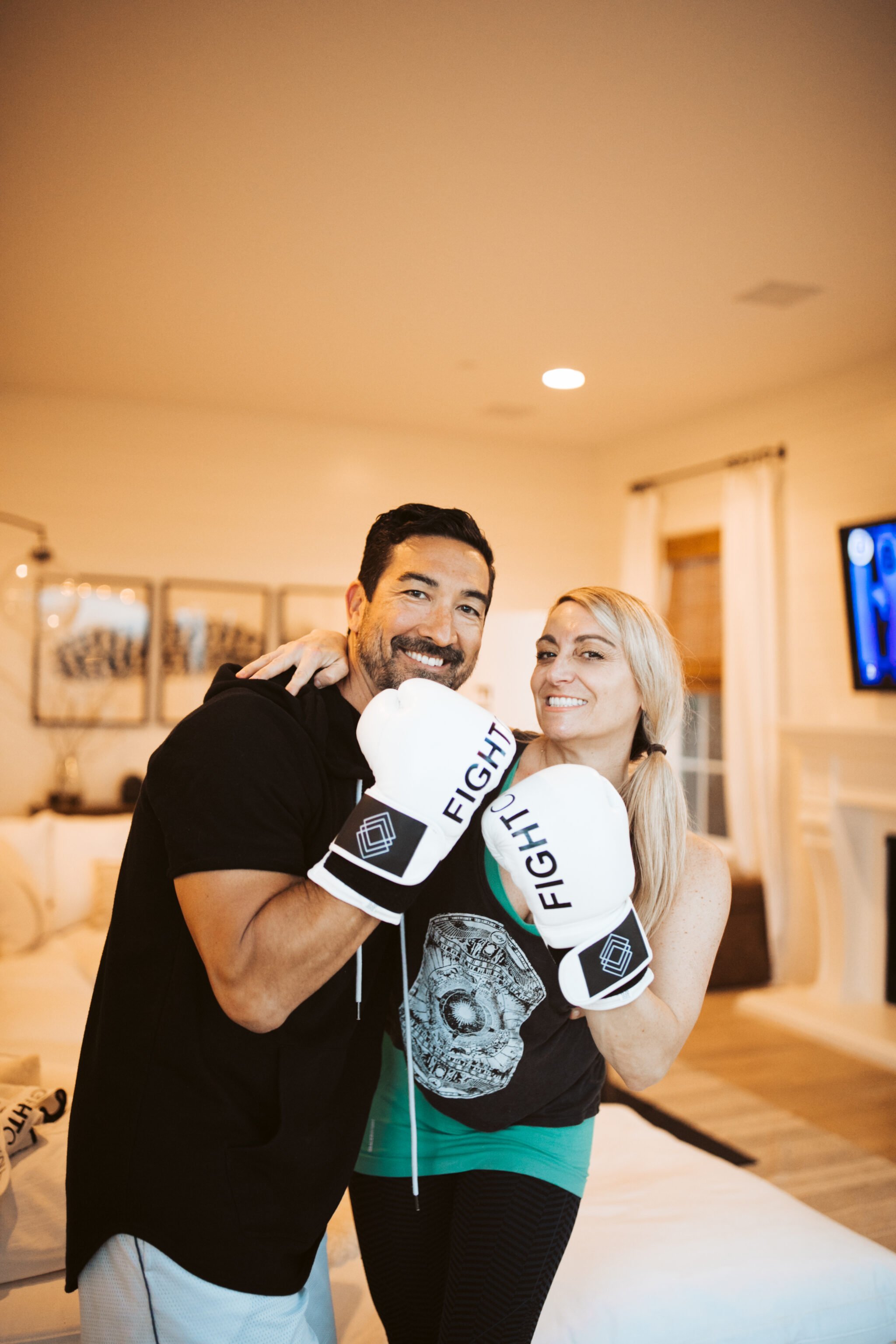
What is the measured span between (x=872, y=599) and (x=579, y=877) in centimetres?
365

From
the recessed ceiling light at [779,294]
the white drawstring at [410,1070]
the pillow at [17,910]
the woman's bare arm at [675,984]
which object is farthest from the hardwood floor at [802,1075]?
the recessed ceiling light at [779,294]

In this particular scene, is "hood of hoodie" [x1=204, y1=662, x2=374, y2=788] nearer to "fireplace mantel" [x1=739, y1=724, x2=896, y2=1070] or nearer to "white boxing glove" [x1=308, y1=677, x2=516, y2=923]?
"white boxing glove" [x1=308, y1=677, x2=516, y2=923]

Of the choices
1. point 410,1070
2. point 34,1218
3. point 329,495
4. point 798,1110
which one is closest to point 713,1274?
point 410,1070

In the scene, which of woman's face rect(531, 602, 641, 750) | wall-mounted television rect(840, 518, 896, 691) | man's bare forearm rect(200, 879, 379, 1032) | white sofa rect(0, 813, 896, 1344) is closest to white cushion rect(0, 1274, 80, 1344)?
white sofa rect(0, 813, 896, 1344)

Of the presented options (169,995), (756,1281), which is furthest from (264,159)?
(756,1281)

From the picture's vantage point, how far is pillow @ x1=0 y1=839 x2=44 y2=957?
3.43m

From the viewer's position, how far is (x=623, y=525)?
6.12 meters

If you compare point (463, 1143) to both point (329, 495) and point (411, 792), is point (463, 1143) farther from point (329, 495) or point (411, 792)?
point (329, 495)

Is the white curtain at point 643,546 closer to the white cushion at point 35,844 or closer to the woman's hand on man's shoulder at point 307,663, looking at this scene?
the white cushion at point 35,844

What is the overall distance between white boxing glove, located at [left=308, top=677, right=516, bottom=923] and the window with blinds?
180 inches

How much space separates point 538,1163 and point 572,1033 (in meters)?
0.18

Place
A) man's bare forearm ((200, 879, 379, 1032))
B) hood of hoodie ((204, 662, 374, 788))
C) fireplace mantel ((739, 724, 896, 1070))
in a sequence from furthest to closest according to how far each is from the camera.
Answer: fireplace mantel ((739, 724, 896, 1070)), hood of hoodie ((204, 662, 374, 788)), man's bare forearm ((200, 879, 379, 1032))

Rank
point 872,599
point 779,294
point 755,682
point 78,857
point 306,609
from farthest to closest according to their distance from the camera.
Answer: point 306,609 → point 755,682 → point 872,599 → point 78,857 → point 779,294

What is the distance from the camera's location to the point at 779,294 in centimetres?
369
